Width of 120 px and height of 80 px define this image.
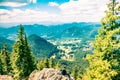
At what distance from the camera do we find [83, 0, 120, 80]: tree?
2512 centimetres

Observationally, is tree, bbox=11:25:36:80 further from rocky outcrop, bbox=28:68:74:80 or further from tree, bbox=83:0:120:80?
tree, bbox=83:0:120:80

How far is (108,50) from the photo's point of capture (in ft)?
83.5

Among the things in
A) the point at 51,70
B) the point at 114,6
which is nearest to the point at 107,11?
the point at 114,6

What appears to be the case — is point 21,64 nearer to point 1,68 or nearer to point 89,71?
point 1,68

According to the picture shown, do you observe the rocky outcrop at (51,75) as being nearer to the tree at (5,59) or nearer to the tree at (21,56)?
the tree at (21,56)

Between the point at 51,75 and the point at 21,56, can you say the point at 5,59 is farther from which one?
the point at 51,75

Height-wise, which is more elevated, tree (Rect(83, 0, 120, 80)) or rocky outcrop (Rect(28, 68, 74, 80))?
tree (Rect(83, 0, 120, 80))

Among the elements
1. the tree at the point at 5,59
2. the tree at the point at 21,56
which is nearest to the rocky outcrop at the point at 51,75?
the tree at the point at 21,56

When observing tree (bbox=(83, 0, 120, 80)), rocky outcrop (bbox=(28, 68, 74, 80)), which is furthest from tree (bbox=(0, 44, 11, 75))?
tree (bbox=(83, 0, 120, 80))

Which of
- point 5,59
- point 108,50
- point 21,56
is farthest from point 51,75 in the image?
point 5,59

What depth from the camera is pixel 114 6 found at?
26.6m

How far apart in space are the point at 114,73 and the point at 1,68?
59910 mm

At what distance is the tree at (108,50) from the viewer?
25125 millimetres

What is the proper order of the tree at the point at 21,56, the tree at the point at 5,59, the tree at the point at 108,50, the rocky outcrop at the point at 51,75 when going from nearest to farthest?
the tree at the point at 108,50, the rocky outcrop at the point at 51,75, the tree at the point at 21,56, the tree at the point at 5,59
